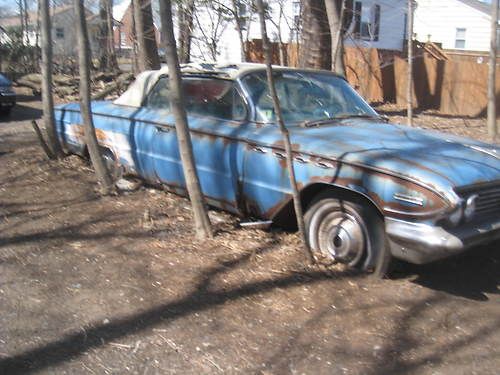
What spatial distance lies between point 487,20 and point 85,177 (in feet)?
97.7

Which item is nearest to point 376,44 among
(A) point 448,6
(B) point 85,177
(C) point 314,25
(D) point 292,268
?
(A) point 448,6

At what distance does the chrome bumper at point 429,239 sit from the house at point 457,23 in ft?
96.7

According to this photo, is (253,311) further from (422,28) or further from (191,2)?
(422,28)

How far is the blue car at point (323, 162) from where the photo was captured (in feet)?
12.5

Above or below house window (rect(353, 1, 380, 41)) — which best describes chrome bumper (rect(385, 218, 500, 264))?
below

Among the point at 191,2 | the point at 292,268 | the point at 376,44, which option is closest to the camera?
the point at 292,268

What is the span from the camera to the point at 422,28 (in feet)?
109

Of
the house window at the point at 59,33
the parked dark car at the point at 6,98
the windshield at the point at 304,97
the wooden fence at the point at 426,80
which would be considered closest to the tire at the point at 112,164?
the windshield at the point at 304,97

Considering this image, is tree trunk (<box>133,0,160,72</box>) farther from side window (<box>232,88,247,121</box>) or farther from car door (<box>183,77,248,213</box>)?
side window (<box>232,88,247,121</box>)

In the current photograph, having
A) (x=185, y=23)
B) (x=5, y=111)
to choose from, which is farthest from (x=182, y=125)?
(x=5, y=111)

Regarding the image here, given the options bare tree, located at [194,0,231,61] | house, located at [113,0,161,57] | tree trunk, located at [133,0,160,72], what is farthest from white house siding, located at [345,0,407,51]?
tree trunk, located at [133,0,160,72]

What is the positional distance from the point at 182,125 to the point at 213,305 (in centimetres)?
168

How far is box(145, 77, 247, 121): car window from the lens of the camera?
529 cm

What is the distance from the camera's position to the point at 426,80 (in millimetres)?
17531
